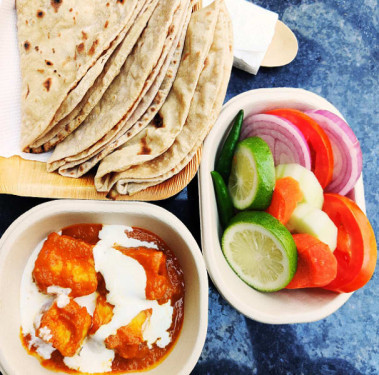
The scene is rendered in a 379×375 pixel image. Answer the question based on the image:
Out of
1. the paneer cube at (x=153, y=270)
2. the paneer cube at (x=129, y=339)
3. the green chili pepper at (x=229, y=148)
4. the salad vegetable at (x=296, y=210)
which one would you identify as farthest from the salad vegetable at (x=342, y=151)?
the paneer cube at (x=129, y=339)

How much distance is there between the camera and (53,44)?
1.13 metres

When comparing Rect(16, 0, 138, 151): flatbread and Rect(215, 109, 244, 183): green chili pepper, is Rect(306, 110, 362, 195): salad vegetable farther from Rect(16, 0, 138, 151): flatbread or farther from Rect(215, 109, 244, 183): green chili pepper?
Rect(16, 0, 138, 151): flatbread

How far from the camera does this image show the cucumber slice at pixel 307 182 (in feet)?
3.81

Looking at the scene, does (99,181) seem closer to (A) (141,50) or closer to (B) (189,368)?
(A) (141,50)

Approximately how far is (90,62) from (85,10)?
19cm

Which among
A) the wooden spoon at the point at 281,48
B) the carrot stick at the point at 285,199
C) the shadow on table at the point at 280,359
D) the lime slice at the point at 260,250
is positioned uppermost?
the wooden spoon at the point at 281,48

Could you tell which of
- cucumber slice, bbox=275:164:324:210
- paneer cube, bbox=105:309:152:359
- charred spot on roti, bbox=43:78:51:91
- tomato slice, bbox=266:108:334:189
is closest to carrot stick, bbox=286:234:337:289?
cucumber slice, bbox=275:164:324:210

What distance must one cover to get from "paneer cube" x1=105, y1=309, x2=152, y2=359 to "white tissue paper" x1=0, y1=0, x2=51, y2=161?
0.54 m

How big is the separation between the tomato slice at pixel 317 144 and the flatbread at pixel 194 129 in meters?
0.27

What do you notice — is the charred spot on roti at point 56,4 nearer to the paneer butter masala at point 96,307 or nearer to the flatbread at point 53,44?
the flatbread at point 53,44

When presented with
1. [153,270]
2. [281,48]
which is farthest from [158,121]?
[281,48]

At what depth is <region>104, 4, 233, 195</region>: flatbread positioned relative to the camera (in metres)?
1.10

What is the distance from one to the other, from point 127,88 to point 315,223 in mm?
663

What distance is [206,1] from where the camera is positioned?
1.38m
